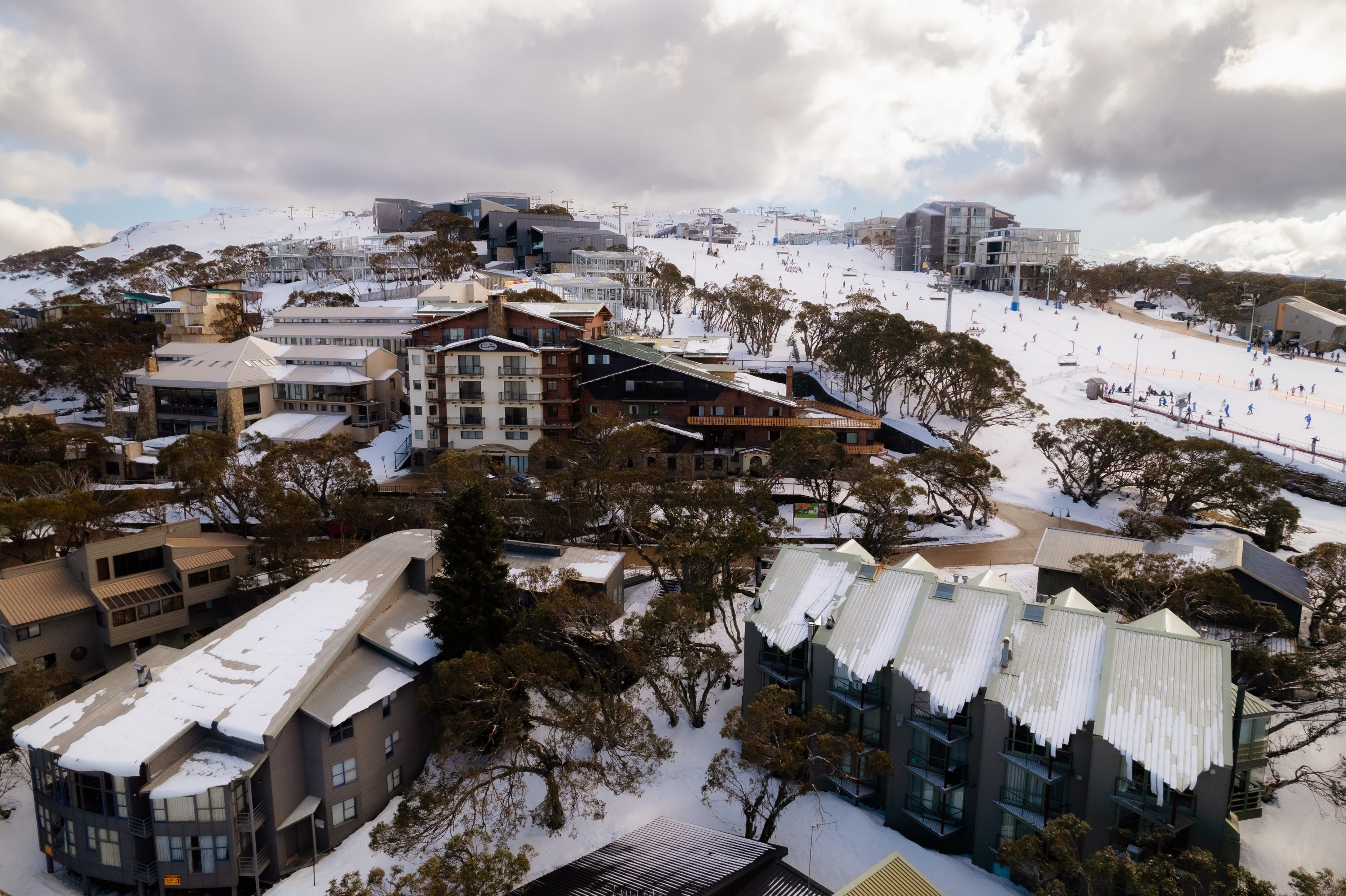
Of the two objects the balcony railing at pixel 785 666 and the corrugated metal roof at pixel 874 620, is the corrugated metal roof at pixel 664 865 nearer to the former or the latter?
the balcony railing at pixel 785 666

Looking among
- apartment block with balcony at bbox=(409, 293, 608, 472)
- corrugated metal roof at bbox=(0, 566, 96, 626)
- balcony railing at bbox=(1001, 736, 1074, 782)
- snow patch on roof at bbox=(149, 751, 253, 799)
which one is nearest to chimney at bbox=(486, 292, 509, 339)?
apartment block with balcony at bbox=(409, 293, 608, 472)

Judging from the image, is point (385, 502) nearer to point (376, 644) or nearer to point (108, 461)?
point (376, 644)

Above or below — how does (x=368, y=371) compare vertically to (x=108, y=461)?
above

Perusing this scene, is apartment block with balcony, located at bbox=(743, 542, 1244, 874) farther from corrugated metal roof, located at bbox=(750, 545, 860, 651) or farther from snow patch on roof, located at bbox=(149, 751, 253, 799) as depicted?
snow patch on roof, located at bbox=(149, 751, 253, 799)

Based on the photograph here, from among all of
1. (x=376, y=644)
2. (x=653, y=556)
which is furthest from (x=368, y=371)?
(x=376, y=644)

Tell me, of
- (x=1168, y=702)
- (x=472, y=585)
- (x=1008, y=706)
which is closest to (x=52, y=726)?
(x=472, y=585)

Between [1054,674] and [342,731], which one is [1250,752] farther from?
[342,731]
